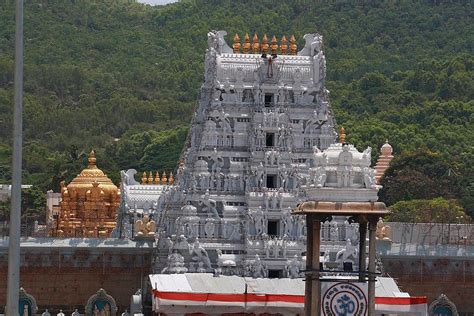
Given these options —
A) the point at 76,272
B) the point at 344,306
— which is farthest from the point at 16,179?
the point at 76,272

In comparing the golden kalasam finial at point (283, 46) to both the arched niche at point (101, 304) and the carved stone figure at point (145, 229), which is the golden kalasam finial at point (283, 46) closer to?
the carved stone figure at point (145, 229)

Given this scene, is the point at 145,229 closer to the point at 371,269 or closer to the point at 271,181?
the point at 271,181

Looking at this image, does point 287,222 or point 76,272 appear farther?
point 76,272

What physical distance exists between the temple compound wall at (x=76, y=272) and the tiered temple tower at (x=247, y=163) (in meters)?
5.82

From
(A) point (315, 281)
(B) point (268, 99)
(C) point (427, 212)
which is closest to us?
(A) point (315, 281)

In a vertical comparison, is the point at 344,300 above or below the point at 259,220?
below

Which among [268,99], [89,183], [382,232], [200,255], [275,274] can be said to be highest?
[268,99]

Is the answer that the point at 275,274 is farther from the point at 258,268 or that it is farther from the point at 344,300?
the point at 344,300

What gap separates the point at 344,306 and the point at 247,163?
27579 mm

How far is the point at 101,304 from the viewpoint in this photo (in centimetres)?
8650

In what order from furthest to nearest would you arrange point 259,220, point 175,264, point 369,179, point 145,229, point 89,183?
point 89,183 < point 145,229 < point 259,220 < point 175,264 < point 369,179

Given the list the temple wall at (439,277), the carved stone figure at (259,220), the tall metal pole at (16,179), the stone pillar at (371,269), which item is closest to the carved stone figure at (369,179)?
the stone pillar at (371,269)

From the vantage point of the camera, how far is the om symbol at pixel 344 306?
2138 inches

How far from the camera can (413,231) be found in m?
103
